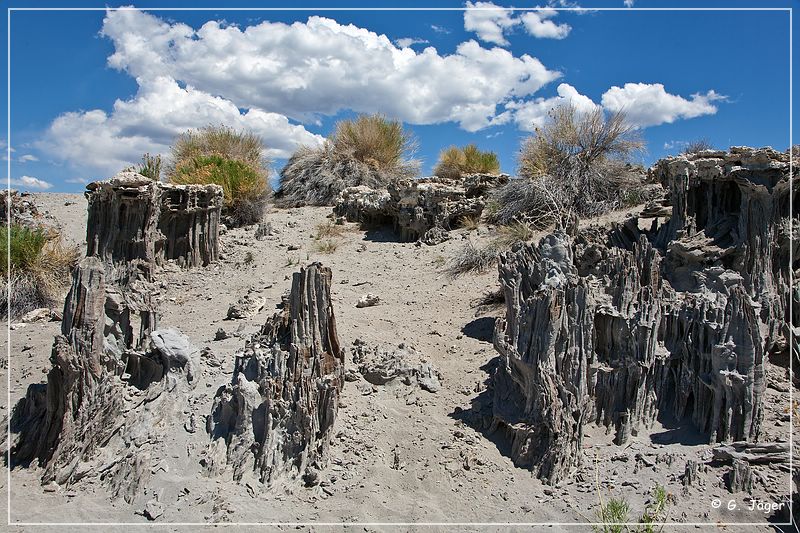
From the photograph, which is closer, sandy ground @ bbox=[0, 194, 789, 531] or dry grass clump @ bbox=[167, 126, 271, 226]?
sandy ground @ bbox=[0, 194, 789, 531]

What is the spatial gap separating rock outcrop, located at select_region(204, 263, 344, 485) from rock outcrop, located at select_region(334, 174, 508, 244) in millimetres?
5474

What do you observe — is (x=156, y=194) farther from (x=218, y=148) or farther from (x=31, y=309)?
(x=218, y=148)

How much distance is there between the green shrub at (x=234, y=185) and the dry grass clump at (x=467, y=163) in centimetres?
433

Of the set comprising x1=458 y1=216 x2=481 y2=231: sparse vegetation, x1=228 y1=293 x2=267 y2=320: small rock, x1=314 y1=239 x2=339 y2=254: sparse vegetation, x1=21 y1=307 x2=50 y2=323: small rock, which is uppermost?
x1=458 y1=216 x2=481 y2=231: sparse vegetation

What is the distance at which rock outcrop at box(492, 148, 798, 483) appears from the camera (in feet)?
13.9

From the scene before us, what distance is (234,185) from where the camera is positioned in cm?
1240

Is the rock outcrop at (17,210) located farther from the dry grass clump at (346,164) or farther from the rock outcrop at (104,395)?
the rock outcrop at (104,395)

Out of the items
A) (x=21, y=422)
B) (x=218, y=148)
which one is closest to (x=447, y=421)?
(x=21, y=422)

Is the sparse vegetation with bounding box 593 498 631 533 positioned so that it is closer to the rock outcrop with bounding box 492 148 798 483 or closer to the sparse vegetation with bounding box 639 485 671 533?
the sparse vegetation with bounding box 639 485 671 533

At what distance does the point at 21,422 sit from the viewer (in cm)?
462

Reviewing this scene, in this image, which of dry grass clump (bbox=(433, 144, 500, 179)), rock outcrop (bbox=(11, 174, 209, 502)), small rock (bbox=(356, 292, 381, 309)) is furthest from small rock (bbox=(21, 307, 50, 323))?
dry grass clump (bbox=(433, 144, 500, 179))

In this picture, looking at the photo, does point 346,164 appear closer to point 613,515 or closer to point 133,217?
point 133,217

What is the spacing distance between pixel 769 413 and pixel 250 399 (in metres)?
3.70

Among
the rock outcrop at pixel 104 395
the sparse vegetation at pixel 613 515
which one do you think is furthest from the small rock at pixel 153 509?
the sparse vegetation at pixel 613 515
